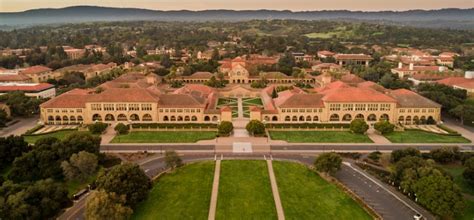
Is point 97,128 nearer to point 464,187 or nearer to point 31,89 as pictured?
point 31,89

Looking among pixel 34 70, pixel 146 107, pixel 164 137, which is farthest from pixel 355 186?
pixel 34 70

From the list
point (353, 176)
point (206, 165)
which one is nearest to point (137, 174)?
point (206, 165)

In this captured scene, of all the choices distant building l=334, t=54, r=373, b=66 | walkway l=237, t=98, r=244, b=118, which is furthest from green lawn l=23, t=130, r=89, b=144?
distant building l=334, t=54, r=373, b=66

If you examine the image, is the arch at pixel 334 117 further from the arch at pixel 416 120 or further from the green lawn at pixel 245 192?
the green lawn at pixel 245 192

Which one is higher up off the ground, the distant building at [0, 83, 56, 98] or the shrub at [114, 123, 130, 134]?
the distant building at [0, 83, 56, 98]

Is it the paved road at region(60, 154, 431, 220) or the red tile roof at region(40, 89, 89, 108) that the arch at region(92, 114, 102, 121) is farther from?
the paved road at region(60, 154, 431, 220)

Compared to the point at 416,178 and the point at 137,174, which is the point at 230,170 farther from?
the point at 416,178
